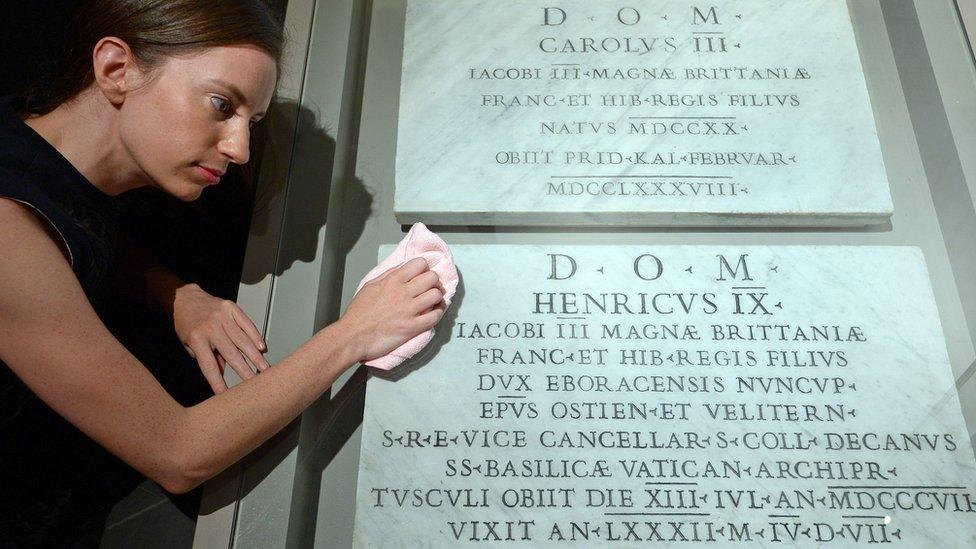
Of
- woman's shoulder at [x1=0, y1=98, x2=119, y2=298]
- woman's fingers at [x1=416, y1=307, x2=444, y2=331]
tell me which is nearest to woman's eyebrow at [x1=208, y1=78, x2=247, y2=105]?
woman's shoulder at [x1=0, y1=98, x2=119, y2=298]

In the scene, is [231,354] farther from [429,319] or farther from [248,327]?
[429,319]

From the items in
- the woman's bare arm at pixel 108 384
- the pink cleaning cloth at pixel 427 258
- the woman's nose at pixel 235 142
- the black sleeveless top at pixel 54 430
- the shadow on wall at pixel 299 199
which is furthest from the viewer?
the shadow on wall at pixel 299 199

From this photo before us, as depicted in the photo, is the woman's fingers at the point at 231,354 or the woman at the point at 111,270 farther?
the woman's fingers at the point at 231,354

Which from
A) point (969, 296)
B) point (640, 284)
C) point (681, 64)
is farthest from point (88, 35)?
point (969, 296)

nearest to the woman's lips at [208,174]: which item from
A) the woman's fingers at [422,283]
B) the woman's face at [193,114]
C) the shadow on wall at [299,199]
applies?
the woman's face at [193,114]

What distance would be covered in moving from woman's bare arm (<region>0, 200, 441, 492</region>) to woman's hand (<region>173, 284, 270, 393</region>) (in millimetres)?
142

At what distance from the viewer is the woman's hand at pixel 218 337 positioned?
60.2 inches

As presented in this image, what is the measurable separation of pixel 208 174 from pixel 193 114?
0.12 metres

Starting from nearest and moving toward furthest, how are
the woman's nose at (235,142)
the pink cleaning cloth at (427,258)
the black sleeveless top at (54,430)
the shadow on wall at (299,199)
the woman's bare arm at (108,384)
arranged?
1. the woman's bare arm at (108,384)
2. the black sleeveless top at (54,430)
3. the woman's nose at (235,142)
4. the pink cleaning cloth at (427,258)
5. the shadow on wall at (299,199)

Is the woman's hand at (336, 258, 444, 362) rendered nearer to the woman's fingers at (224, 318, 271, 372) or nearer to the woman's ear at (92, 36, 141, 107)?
the woman's fingers at (224, 318, 271, 372)

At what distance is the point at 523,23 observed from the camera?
6.79 feet

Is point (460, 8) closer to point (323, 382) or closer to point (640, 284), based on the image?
point (640, 284)

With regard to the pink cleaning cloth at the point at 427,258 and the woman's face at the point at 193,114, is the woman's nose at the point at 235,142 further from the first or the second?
the pink cleaning cloth at the point at 427,258

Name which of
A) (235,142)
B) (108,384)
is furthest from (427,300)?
(108,384)
